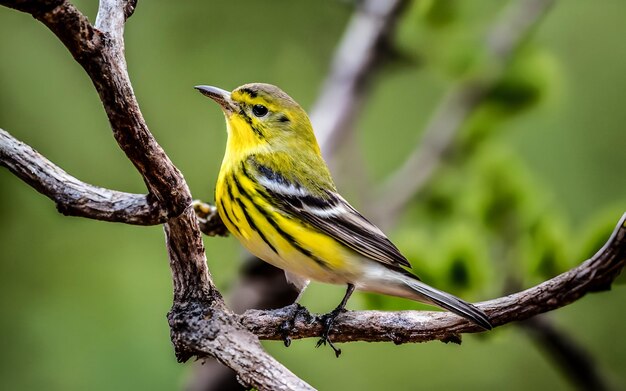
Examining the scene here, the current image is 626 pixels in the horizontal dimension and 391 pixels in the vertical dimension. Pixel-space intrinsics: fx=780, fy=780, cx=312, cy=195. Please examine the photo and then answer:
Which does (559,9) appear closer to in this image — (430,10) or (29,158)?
(430,10)

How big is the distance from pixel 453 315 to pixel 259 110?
72 cm

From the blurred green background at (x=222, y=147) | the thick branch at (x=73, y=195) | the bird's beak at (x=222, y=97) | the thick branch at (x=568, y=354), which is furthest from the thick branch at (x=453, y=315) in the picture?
the blurred green background at (x=222, y=147)

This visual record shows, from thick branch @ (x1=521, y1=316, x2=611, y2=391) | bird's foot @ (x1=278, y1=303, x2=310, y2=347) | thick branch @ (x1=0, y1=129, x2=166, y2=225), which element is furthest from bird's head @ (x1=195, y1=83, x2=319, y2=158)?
thick branch @ (x1=521, y1=316, x2=611, y2=391)

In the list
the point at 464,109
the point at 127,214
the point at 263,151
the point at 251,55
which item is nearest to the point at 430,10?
the point at 464,109

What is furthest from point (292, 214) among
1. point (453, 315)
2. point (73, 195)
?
point (73, 195)

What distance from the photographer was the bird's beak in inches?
65.3

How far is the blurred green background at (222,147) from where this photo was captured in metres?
2.96

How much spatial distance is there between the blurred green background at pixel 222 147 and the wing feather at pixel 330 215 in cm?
90

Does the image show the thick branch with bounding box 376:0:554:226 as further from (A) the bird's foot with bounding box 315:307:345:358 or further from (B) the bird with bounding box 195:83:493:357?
(A) the bird's foot with bounding box 315:307:345:358

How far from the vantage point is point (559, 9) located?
4.23 m

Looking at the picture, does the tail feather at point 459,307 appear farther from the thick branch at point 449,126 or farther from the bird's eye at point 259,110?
the thick branch at point 449,126

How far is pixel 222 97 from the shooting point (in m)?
1.74

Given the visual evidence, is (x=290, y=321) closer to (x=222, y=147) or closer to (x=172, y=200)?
(x=172, y=200)

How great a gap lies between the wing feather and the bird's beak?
0.47 ft
